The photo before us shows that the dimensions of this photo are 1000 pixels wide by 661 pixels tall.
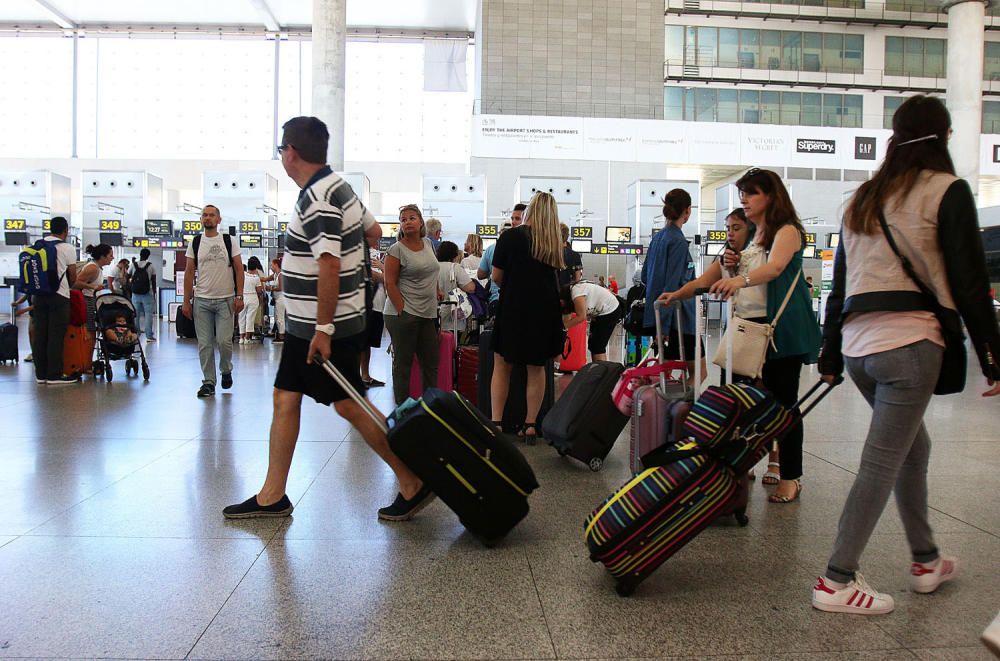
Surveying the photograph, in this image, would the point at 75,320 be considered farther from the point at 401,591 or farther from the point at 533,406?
the point at 401,591

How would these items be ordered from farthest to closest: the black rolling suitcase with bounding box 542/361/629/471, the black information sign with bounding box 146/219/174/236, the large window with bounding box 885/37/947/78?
the large window with bounding box 885/37/947/78 < the black information sign with bounding box 146/219/174/236 < the black rolling suitcase with bounding box 542/361/629/471

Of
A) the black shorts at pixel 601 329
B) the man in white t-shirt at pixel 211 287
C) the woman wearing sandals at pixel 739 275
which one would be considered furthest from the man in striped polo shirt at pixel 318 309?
the black shorts at pixel 601 329

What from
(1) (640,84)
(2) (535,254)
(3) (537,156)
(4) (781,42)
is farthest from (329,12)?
(4) (781,42)

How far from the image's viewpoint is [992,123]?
116ft

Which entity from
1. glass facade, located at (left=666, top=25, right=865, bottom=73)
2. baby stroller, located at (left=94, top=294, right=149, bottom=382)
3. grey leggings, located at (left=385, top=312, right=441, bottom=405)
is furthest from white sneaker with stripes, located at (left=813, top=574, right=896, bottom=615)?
glass facade, located at (left=666, top=25, right=865, bottom=73)

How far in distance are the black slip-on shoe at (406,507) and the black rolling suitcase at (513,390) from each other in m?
1.98

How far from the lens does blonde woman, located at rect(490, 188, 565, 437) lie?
200 inches

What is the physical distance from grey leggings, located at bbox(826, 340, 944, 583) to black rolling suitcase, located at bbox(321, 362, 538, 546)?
4.02ft

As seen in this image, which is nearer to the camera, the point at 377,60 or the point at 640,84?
the point at 640,84

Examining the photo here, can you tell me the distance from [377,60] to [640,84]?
12770 mm

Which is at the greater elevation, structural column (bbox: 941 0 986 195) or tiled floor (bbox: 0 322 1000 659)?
structural column (bbox: 941 0 986 195)

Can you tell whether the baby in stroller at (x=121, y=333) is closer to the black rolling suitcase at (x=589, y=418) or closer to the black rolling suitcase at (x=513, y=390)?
the black rolling suitcase at (x=513, y=390)

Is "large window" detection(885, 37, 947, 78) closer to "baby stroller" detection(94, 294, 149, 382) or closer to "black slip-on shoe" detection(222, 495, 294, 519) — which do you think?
"baby stroller" detection(94, 294, 149, 382)

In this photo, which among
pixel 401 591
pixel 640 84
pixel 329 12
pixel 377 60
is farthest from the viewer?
pixel 377 60
